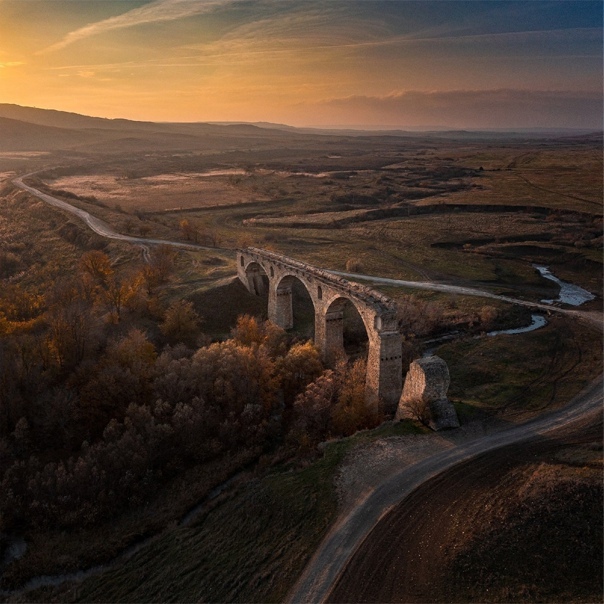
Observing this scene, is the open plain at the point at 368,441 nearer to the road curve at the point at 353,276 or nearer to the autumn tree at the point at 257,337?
the road curve at the point at 353,276

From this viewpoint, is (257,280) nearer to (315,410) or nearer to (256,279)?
(256,279)

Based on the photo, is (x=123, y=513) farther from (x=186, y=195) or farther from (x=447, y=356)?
(x=186, y=195)

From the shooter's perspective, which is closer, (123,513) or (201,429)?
(123,513)

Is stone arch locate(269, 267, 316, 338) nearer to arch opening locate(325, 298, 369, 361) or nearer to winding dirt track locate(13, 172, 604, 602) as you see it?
arch opening locate(325, 298, 369, 361)

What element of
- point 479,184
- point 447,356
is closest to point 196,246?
point 447,356

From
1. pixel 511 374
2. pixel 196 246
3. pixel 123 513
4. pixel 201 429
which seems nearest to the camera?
pixel 123 513

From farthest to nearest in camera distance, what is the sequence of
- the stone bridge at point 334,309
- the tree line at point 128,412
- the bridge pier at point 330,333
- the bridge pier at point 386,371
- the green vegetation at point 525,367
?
1. the bridge pier at point 330,333
2. the green vegetation at point 525,367
3. the stone bridge at point 334,309
4. the bridge pier at point 386,371
5. the tree line at point 128,412

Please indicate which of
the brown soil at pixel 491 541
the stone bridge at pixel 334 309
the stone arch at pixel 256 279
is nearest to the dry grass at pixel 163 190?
the stone arch at pixel 256 279
